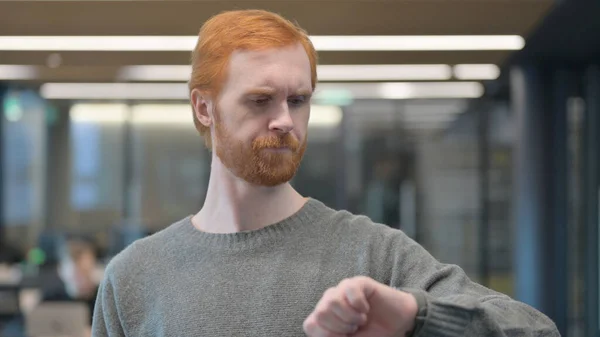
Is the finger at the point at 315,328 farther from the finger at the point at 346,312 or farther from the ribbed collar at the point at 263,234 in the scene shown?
the ribbed collar at the point at 263,234

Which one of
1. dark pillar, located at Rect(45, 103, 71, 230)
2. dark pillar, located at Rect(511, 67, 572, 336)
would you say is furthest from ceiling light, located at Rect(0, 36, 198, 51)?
dark pillar, located at Rect(45, 103, 71, 230)

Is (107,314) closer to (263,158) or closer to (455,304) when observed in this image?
(263,158)

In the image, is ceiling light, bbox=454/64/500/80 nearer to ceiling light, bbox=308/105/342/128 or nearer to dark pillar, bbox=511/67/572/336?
dark pillar, bbox=511/67/572/336

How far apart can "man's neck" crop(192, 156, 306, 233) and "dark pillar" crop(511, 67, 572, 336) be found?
6.16m

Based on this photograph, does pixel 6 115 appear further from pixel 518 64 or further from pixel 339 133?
pixel 518 64

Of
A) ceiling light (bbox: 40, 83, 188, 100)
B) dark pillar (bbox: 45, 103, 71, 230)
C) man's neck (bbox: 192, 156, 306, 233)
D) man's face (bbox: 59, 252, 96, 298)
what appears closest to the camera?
man's neck (bbox: 192, 156, 306, 233)

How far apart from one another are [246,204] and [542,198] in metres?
6.23

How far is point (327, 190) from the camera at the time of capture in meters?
10.3

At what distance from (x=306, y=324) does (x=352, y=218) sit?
459mm

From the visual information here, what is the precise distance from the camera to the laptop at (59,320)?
17.5ft

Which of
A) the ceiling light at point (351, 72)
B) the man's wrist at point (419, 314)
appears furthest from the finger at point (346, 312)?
the ceiling light at point (351, 72)

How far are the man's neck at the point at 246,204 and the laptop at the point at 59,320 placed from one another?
4195 mm

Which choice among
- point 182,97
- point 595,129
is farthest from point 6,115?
point 595,129

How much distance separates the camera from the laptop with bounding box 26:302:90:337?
210 inches
